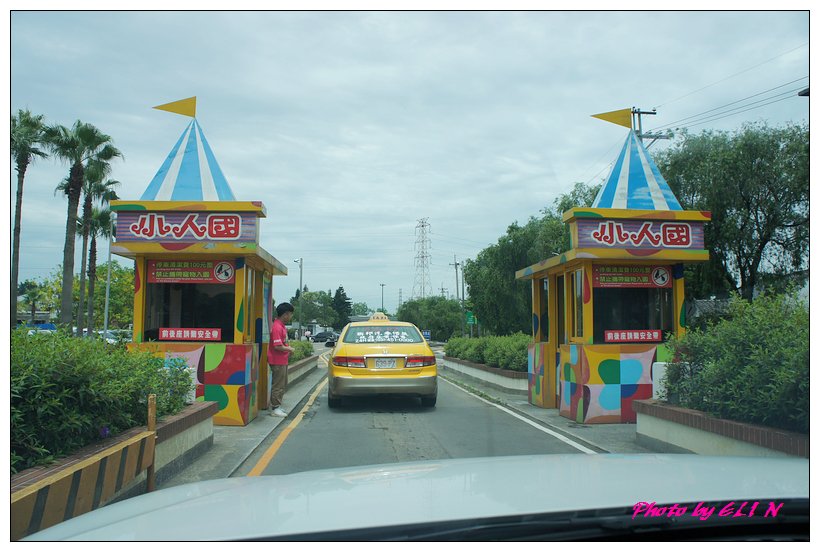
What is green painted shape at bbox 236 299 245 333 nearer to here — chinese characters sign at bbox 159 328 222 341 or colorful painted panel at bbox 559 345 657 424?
chinese characters sign at bbox 159 328 222 341

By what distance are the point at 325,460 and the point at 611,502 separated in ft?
17.8

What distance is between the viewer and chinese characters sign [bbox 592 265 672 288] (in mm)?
11047

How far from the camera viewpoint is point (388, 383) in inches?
457

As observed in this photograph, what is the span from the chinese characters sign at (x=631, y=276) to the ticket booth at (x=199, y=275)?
5.63m

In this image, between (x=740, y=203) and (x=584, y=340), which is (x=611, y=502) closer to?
(x=584, y=340)

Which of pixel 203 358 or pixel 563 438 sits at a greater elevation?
pixel 203 358

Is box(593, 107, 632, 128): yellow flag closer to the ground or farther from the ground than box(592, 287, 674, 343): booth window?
farther from the ground

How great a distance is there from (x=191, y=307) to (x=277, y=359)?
173 cm

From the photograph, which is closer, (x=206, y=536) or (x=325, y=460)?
(x=206, y=536)

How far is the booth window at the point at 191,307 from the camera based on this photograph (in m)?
11.0

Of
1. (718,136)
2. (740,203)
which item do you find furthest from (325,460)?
(718,136)

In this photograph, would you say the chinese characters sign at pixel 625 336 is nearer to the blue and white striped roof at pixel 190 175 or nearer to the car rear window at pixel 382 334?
the car rear window at pixel 382 334

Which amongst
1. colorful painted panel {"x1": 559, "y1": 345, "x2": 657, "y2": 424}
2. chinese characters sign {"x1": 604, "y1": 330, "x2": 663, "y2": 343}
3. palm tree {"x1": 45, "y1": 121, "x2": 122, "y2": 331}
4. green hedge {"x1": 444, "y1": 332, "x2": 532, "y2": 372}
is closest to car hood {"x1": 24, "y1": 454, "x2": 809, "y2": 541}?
colorful painted panel {"x1": 559, "y1": 345, "x2": 657, "y2": 424}

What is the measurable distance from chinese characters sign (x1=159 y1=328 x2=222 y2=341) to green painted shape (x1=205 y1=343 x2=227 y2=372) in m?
0.32
